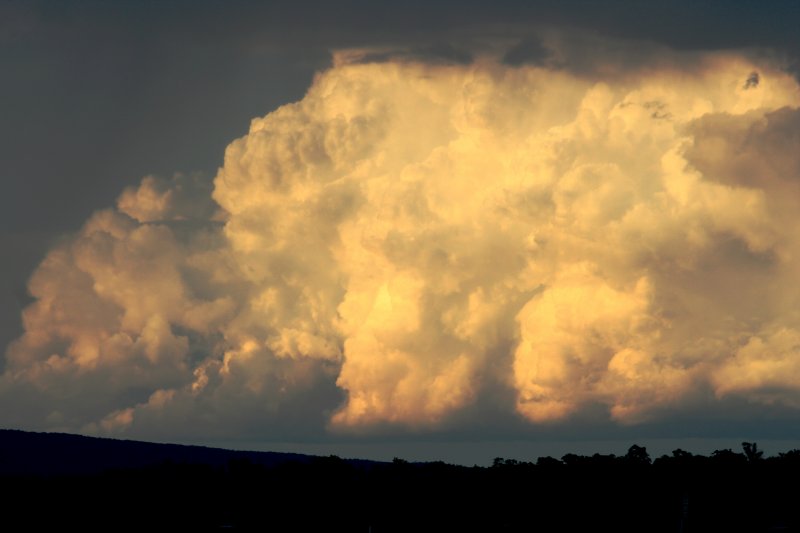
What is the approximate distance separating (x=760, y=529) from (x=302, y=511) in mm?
60338

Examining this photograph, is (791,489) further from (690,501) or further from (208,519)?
(208,519)

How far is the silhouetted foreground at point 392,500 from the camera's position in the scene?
171875 millimetres

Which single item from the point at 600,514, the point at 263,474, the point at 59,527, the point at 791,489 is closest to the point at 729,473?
the point at 791,489

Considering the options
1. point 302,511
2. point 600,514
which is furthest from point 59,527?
point 600,514

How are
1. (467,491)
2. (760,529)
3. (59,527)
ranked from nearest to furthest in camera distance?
(59,527) < (760,529) < (467,491)

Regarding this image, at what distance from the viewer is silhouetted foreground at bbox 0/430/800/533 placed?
172m

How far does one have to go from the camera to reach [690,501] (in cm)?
18638

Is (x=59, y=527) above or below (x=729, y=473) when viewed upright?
below

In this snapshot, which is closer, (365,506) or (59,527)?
(59,527)

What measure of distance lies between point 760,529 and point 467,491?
132 feet

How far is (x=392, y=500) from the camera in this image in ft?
612

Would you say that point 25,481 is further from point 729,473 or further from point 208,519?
point 729,473

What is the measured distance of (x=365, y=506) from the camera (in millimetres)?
184750

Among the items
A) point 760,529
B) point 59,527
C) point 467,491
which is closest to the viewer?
point 59,527
